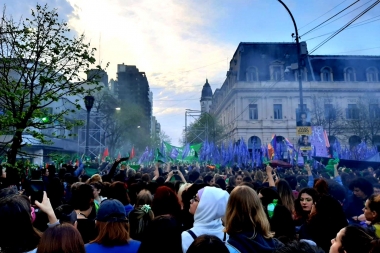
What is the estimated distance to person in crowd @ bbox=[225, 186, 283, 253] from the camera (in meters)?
3.20

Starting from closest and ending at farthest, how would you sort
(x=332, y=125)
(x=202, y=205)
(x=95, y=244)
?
(x=95, y=244) → (x=202, y=205) → (x=332, y=125)

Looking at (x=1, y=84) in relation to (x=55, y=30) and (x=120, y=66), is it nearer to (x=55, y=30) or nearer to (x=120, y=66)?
(x=55, y=30)

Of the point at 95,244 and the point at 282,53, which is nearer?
the point at 95,244

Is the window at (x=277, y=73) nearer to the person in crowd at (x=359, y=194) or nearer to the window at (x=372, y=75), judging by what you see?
the window at (x=372, y=75)

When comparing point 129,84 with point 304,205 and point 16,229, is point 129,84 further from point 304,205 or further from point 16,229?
point 16,229

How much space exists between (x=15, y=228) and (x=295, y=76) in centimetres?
5388

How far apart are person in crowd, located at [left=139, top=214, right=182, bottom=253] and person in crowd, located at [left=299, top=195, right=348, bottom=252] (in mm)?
1784

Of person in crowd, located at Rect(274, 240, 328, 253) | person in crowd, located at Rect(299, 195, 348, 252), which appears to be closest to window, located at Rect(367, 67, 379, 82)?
person in crowd, located at Rect(299, 195, 348, 252)

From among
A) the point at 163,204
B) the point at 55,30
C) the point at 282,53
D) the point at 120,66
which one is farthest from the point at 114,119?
the point at 120,66

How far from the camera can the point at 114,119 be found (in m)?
54.5

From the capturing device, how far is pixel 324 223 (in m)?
4.17

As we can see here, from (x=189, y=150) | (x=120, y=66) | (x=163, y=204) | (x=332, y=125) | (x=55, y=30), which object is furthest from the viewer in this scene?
(x=120, y=66)

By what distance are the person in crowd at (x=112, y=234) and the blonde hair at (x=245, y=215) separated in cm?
100

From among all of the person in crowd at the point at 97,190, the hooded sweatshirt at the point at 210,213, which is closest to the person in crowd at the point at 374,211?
the hooded sweatshirt at the point at 210,213
